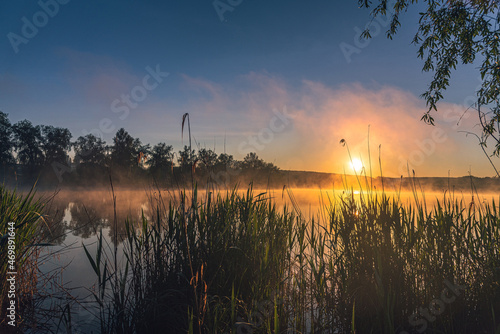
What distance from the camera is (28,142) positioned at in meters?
32.9

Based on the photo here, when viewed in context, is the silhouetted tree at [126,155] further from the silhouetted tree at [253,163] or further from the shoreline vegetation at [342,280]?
the silhouetted tree at [253,163]

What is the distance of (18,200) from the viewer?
12.1 feet

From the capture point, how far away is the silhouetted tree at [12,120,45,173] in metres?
30.8

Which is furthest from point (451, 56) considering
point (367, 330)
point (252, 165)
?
point (252, 165)

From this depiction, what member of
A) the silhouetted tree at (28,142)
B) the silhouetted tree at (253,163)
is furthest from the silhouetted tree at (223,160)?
the silhouetted tree at (28,142)

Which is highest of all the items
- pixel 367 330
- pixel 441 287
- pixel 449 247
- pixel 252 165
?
pixel 252 165

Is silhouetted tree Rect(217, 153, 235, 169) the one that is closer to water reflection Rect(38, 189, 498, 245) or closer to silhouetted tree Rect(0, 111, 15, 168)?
water reflection Rect(38, 189, 498, 245)

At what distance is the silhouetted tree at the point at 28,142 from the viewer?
30.8 metres

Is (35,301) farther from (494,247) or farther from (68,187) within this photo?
(68,187)

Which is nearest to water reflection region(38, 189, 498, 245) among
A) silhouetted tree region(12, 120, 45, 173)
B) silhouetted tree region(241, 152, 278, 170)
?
silhouetted tree region(12, 120, 45, 173)

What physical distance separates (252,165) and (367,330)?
29111 mm
